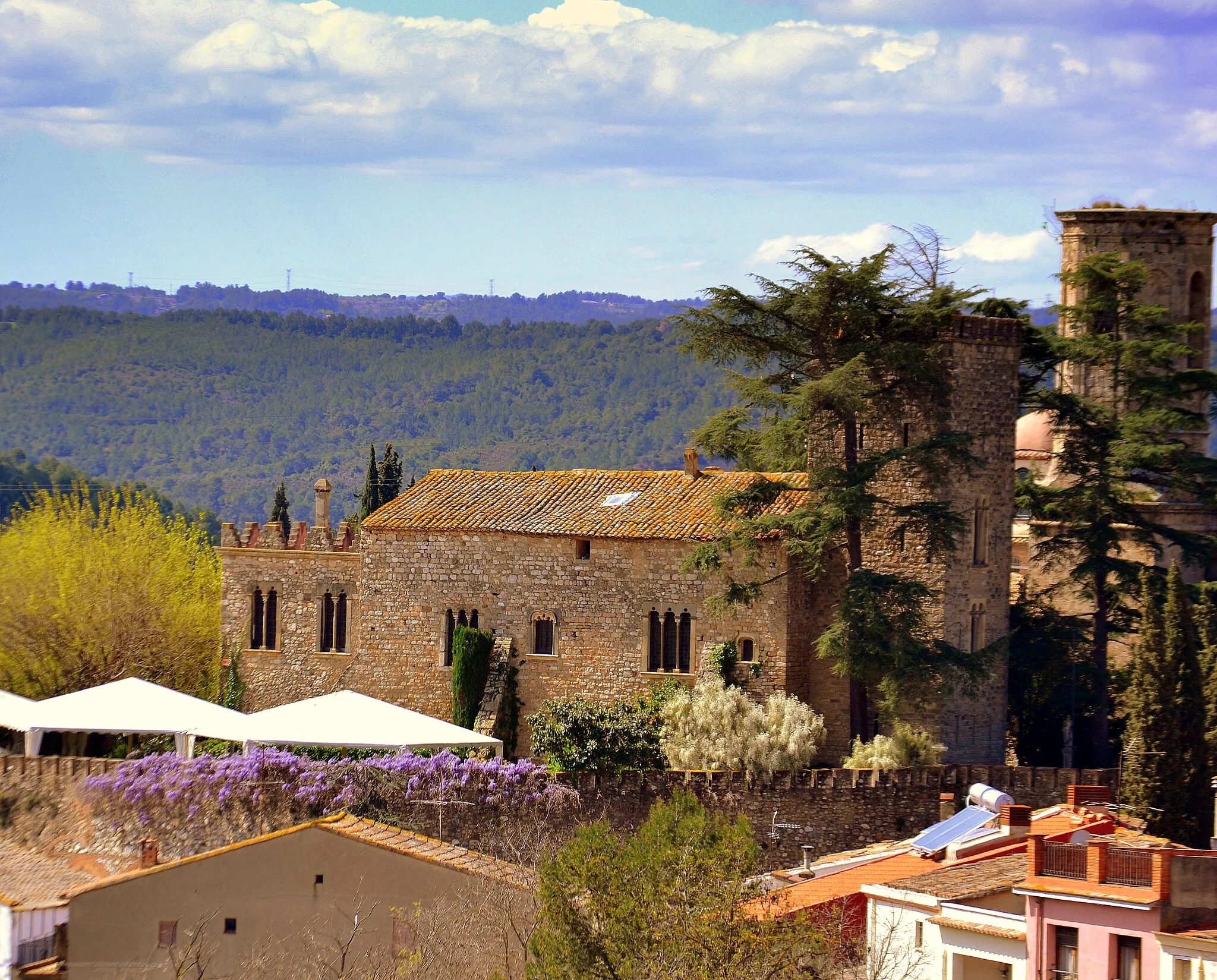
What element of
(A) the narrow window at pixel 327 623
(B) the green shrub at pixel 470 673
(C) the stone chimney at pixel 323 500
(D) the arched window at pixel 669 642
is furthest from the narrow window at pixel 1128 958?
(C) the stone chimney at pixel 323 500

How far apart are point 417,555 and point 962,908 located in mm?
19239

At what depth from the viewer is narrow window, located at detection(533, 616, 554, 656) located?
44.8 m

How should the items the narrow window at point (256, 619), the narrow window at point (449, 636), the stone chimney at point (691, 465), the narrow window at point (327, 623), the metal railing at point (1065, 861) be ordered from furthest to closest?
the narrow window at point (256, 619), the narrow window at point (327, 623), the stone chimney at point (691, 465), the narrow window at point (449, 636), the metal railing at point (1065, 861)

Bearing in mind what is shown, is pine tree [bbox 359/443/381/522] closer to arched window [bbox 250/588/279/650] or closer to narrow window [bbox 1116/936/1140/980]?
arched window [bbox 250/588/279/650]

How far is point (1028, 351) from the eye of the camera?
150 ft

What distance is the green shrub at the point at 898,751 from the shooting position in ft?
135

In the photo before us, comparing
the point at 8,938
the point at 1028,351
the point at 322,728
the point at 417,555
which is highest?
the point at 1028,351

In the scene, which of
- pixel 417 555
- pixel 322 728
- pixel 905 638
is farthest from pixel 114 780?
pixel 905 638

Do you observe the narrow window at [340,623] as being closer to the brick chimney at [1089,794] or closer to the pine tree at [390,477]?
the brick chimney at [1089,794]

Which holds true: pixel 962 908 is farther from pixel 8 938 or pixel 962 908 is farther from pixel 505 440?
pixel 505 440

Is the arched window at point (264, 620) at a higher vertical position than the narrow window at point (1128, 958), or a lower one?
higher

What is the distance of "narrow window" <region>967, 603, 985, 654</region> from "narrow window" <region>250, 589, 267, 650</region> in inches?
620

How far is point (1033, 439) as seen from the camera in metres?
56.8

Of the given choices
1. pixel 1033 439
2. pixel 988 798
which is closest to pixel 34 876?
pixel 988 798
